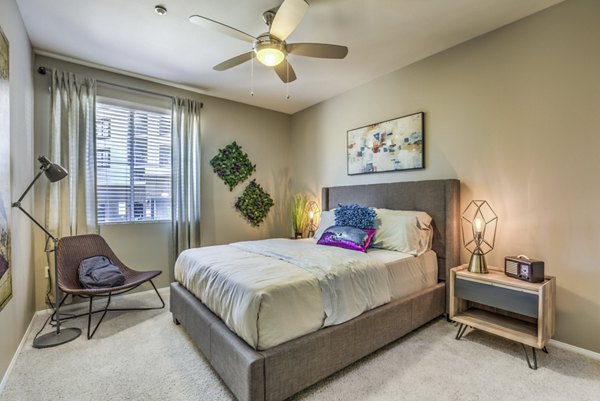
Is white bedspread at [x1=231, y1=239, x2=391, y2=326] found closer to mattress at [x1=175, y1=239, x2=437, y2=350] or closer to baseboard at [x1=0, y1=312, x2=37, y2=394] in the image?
mattress at [x1=175, y1=239, x2=437, y2=350]

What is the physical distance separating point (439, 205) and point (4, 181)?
12.0ft

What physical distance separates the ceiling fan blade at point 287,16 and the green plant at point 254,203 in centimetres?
280

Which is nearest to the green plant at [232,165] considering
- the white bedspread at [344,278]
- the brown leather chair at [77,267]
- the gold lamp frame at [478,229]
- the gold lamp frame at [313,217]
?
the gold lamp frame at [313,217]

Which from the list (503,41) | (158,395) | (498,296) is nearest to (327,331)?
(158,395)

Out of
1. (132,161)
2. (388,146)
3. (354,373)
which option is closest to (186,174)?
(132,161)

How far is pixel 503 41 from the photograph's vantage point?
2.63m

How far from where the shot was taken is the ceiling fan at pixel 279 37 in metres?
1.94

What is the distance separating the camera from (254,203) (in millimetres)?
4715

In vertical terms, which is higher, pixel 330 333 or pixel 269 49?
pixel 269 49

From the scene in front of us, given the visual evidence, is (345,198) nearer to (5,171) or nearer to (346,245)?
(346,245)

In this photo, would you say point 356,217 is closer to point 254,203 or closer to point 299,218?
point 299,218

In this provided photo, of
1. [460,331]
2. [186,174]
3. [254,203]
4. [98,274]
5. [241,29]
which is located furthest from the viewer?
[254,203]

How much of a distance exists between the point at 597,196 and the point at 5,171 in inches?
170

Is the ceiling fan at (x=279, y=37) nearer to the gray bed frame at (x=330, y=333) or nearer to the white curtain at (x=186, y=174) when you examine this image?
the white curtain at (x=186, y=174)
